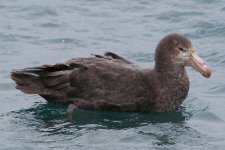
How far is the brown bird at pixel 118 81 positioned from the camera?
1252 centimetres

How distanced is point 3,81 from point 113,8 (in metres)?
5.21

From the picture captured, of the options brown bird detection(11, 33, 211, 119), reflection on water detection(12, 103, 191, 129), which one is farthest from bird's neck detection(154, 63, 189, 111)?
reflection on water detection(12, 103, 191, 129)

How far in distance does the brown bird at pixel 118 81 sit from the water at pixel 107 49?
0.17 meters

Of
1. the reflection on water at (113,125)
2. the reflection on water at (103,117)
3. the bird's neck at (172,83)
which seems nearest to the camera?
the reflection on water at (113,125)

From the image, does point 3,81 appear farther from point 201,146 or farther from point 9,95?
point 201,146

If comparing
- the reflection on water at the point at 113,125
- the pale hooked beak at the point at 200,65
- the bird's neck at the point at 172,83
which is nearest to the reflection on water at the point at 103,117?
the reflection on water at the point at 113,125

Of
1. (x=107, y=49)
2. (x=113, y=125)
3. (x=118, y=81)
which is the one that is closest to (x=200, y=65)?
(x=118, y=81)

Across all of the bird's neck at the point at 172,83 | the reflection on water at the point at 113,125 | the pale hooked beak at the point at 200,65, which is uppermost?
the pale hooked beak at the point at 200,65

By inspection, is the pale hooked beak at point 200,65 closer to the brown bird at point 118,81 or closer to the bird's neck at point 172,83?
the brown bird at point 118,81

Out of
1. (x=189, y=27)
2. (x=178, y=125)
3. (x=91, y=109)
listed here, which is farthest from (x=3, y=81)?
(x=189, y=27)

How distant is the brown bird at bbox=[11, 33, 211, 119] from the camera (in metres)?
12.5

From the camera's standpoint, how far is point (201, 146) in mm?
11359

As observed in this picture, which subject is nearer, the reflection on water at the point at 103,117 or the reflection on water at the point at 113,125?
the reflection on water at the point at 113,125

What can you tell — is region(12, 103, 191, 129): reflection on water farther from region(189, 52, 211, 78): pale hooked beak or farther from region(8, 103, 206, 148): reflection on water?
region(189, 52, 211, 78): pale hooked beak
